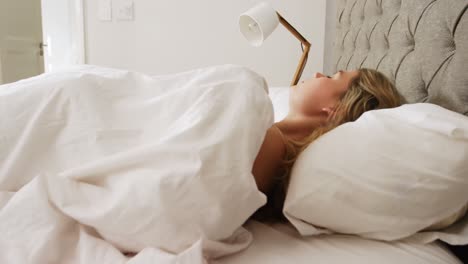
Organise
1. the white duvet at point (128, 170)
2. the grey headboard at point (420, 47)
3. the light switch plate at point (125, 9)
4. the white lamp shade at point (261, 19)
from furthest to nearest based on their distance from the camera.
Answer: the light switch plate at point (125, 9)
the white lamp shade at point (261, 19)
the grey headboard at point (420, 47)
the white duvet at point (128, 170)

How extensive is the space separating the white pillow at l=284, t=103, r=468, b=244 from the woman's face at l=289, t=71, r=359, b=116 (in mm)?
287

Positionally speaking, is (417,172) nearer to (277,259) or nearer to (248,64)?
(277,259)

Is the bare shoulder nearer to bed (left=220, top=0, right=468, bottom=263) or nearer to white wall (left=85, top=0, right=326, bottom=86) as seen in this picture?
bed (left=220, top=0, right=468, bottom=263)

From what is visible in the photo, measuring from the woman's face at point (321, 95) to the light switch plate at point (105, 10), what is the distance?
1.76m

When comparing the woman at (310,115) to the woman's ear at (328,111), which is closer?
the woman at (310,115)

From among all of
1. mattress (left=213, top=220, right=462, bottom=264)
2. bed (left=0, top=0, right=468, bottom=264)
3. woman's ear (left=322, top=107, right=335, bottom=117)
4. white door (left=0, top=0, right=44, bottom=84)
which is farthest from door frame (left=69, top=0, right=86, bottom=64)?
mattress (left=213, top=220, right=462, bottom=264)

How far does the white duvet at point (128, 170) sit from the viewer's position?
21.0 inches

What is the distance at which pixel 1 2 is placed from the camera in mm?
3152

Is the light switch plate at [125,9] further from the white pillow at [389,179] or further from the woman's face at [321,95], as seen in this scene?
the white pillow at [389,179]

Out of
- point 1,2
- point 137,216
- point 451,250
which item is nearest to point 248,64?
point 451,250

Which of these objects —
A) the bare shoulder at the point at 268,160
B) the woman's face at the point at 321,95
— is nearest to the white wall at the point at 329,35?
the woman's face at the point at 321,95

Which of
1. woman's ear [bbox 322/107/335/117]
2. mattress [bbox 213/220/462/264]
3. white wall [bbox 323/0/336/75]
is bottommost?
mattress [bbox 213/220/462/264]

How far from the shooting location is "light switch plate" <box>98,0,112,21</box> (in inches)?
91.7

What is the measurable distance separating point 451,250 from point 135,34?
6.86 feet
